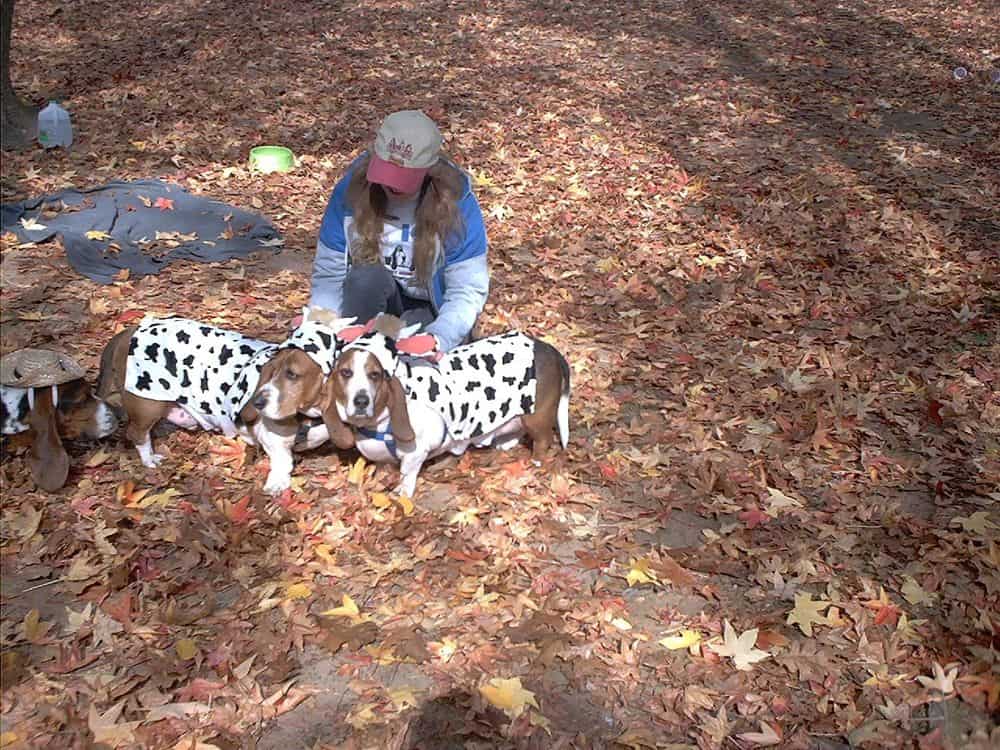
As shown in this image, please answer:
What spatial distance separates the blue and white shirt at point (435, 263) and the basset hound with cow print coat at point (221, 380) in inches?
20.7

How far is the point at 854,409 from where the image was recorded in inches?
195

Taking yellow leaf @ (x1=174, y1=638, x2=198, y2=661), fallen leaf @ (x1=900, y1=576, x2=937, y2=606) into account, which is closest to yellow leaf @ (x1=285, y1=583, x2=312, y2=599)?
yellow leaf @ (x1=174, y1=638, x2=198, y2=661)

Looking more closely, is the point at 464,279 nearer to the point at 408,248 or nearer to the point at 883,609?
the point at 408,248

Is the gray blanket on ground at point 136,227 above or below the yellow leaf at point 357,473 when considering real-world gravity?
below

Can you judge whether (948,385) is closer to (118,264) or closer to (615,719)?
(615,719)

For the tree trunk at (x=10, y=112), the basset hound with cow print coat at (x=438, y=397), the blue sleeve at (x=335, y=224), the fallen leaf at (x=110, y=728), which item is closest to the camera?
the fallen leaf at (x=110, y=728)

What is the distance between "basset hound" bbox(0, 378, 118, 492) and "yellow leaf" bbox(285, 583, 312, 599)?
3.92ft

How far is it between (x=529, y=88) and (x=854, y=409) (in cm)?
765

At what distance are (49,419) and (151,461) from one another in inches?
20.6

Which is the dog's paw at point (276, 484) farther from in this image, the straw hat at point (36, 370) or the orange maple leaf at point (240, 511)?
the straw hat at point (36, 370)

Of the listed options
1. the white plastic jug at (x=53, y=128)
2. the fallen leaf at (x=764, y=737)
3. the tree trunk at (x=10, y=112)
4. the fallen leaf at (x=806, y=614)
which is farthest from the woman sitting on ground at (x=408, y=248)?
the tree trunk at (x=10, y=112)

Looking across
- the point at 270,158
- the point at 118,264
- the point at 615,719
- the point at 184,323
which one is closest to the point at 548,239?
the point at 270,158

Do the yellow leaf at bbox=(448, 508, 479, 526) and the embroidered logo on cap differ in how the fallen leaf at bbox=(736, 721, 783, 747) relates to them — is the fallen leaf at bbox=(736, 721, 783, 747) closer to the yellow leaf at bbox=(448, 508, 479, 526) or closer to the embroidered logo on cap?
the yellow leaf at bbox=(448, 508, 479, 526)

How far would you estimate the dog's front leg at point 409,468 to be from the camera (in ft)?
12.8
